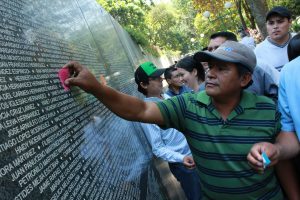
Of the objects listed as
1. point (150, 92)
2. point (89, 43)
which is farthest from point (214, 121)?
point (89, 43)

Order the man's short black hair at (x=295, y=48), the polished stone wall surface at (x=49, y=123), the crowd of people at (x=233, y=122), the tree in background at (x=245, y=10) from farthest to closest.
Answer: the tree in background at (x=245, y=10) < the man's short black hair at (x=295, y=48) < the crowd of people at (x=233, y=122) < the polished stone wall surface at (x=49, y=123)

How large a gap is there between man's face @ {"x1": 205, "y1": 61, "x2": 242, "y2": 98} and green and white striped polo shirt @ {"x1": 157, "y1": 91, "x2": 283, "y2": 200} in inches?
3.7

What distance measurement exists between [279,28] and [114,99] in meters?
2.97

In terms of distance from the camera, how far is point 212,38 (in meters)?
3.78

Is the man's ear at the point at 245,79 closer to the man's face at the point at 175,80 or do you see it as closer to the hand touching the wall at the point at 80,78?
the hand touching the wall at the point at 80,78

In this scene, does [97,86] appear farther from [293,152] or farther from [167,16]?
[167,16]

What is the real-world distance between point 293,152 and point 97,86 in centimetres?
132

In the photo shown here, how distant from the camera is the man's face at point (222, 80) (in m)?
2.15

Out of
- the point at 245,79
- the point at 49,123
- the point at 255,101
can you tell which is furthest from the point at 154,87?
the point at 49,123

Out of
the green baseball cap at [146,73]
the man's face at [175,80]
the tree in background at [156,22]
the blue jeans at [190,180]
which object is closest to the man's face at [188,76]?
the man's face at [175,80]

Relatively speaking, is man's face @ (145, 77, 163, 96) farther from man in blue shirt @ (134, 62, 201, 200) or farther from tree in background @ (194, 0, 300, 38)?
tree in background @ (194, 0, 300, 38)

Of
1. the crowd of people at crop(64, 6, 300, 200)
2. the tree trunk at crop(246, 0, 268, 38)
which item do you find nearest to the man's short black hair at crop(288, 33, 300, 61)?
the crowd of people at crop(64, 6, 300, 200)

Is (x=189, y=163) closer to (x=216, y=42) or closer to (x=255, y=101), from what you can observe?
(x=255, y=101)

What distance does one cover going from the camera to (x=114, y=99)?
1867 mm
